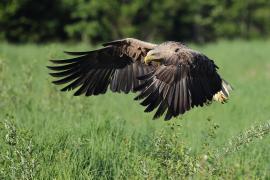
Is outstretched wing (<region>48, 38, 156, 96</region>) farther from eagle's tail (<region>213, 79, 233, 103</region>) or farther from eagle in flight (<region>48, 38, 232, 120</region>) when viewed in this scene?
eagle's tail (<region>213, 79, 233, 103</region>)

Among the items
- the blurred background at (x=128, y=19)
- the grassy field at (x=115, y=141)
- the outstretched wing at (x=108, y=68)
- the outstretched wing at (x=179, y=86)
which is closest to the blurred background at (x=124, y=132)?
the grassy field at (x=115, y=141)

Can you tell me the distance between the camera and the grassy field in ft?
16.8

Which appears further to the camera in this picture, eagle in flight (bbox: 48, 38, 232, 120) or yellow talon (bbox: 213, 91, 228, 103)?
yellow talon (bbox: 213, 91, 228, 103)

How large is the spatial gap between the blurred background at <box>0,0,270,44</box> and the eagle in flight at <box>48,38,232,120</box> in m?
25.9

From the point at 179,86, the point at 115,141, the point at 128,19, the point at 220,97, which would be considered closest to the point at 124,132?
the point at 115,141

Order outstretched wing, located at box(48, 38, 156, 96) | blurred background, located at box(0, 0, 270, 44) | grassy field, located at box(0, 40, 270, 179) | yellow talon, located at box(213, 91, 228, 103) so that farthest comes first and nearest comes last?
blurred background, located at box(0, 0, 270, 44) → outstretched wing, located at box(48, 38, 156, 96) → yellow talon, located at box(213, 91, 228, 103) → grassy field, located at box(0, 40, 270, 179)

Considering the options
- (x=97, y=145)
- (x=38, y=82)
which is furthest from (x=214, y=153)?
(x=38, y=82)

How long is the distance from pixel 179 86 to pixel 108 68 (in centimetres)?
206

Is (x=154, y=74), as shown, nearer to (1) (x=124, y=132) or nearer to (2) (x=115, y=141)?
(2) (x=115, y=141)

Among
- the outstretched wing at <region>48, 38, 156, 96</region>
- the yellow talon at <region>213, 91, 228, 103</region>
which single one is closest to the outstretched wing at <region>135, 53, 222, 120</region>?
the yellow talon at <region>213, 91, 228, 103</region>

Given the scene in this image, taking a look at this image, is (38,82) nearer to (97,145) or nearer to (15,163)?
(97,145)

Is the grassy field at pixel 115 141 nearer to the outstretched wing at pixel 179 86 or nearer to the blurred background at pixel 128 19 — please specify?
the outstretched wing at pixel 179 86

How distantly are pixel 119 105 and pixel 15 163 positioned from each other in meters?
5.88

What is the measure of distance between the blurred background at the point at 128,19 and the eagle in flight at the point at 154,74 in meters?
25.9
